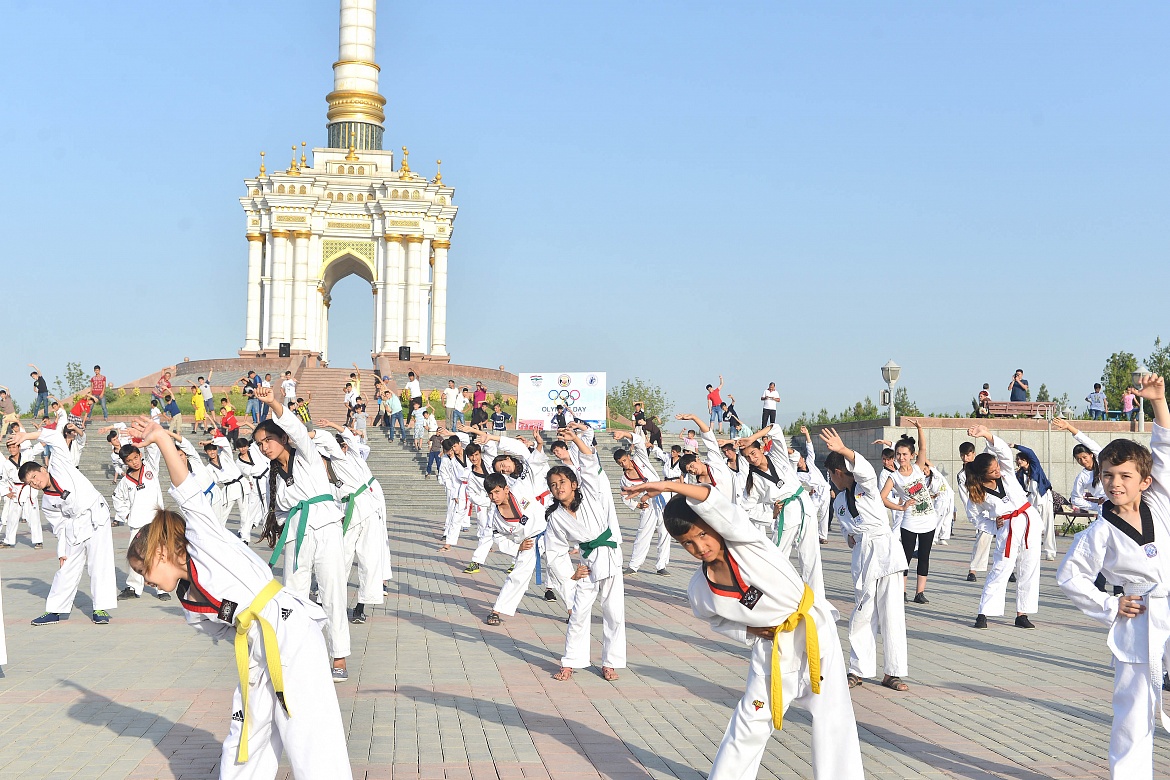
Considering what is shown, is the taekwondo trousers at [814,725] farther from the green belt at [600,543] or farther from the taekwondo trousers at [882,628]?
the green belt at [600,543]

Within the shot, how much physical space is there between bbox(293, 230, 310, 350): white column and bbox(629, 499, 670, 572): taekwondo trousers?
40.0 metres

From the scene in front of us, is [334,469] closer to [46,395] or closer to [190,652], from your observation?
[190,652]

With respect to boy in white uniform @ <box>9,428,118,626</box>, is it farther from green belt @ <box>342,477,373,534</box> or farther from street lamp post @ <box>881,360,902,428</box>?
Answer: street lamp post @ <box>881,360,902,428</box>

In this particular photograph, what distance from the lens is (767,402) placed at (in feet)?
106

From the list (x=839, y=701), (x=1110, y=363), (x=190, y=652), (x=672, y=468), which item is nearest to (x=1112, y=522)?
(x=839, y=701)

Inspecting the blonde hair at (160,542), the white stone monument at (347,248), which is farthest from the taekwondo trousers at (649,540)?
the white stone monument at (347,248)

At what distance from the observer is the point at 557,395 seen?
3144cm

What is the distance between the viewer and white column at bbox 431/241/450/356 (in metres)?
55.8

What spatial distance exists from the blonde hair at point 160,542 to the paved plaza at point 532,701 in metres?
2.02

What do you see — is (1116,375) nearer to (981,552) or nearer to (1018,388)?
(1018,388)

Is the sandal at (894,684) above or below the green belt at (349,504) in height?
below

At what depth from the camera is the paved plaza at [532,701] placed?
6.32 meters

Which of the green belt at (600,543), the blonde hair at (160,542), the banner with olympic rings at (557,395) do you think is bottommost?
the green belt at (600,543)

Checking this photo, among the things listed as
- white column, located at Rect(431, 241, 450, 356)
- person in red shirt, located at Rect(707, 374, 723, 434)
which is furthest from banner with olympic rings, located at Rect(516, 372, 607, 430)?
white column, located at Rect(431, 241, 450, 356)
